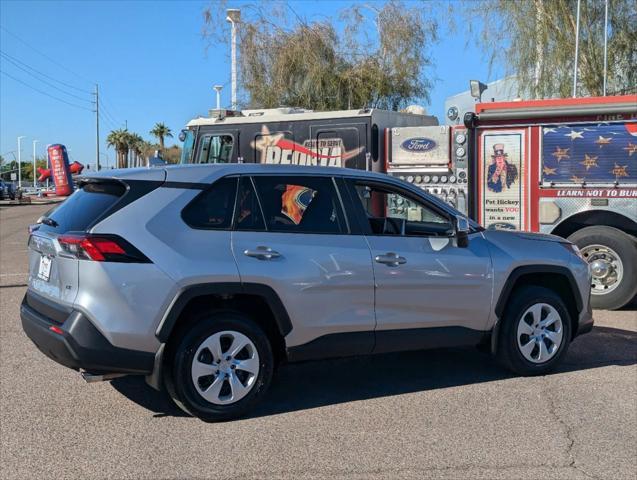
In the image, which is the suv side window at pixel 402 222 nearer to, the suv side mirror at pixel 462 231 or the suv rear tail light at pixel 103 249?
the suv side mirror at pixel 462 231

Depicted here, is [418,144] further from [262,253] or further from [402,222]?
[262,253]

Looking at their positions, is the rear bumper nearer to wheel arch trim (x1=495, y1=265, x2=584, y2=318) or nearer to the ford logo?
wheel arch trim (x1=495, y1=265, x2=584, y2=318)

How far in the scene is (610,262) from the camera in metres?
8.84

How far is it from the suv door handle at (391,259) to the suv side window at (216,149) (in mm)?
5709

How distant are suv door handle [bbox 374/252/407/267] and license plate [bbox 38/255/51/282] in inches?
92.9

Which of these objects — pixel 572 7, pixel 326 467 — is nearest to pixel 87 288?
pixel 326 467

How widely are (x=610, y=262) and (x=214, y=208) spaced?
5.95 m

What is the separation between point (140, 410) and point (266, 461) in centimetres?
139

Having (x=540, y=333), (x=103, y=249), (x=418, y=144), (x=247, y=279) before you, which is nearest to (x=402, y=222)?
(x=540, y=333)

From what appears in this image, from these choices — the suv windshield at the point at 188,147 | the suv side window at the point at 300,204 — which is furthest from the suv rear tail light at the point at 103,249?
the suv windshield at the point at 188,147

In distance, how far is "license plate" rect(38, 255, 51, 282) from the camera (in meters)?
4.85

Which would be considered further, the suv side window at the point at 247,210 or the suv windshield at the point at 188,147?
the suv windshield at the point at 188,147

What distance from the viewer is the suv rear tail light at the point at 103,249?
451cm

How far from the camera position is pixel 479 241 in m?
5.81
